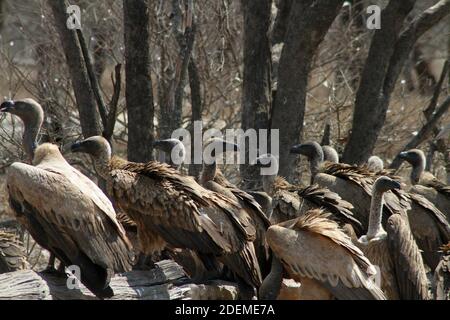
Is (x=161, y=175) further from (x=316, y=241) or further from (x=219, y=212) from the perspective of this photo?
(x=316, y=241)

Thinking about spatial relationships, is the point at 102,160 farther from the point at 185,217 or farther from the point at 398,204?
the point at 398,204

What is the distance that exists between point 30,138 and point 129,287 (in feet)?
5.79

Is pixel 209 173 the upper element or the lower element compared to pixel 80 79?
lower

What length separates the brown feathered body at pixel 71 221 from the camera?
677cm

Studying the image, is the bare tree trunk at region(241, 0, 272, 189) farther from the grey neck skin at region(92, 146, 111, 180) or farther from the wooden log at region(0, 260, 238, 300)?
the wooden log at region(0, 260, 238, 300)

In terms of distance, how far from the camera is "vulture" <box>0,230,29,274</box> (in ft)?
26.0

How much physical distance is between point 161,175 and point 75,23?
2.50 m

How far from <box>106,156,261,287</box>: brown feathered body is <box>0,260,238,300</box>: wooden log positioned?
0.22 meters

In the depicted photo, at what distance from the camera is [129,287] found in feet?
23.8

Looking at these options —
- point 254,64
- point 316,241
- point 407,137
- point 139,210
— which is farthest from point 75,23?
point 407,137

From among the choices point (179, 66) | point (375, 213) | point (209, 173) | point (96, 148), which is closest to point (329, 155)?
point (179, 66)

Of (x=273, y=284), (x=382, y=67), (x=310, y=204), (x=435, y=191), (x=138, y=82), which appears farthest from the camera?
(x=382, y=67)

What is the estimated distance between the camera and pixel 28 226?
7016mm
